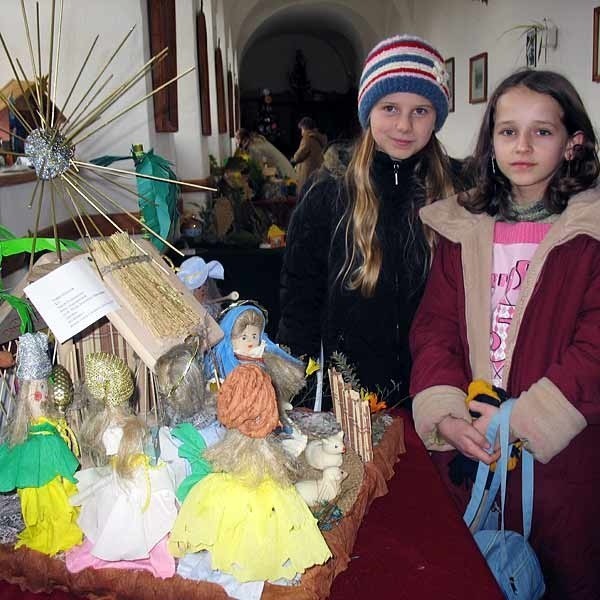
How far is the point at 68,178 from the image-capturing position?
3.39 ft

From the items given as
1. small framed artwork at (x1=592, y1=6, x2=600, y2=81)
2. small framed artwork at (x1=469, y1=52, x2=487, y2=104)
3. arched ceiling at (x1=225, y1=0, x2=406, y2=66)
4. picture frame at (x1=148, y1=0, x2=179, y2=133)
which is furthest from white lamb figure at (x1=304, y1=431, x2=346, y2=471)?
arched ceiling at (x1=225, y1=0, x2=406, y2=66)

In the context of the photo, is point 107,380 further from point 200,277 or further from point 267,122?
point 267,122

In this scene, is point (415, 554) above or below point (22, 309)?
below

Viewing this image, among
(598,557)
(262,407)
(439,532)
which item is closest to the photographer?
(262,407)

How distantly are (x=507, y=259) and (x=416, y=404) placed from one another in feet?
1.19

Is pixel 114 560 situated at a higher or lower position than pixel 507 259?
lower

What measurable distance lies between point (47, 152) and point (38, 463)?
0.49 meters

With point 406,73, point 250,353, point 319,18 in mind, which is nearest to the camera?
point 250,353

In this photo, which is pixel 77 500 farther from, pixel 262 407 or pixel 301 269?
pixel 301 269

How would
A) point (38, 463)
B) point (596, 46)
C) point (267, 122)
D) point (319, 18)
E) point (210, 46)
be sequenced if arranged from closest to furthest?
point (38, 463) < point (596, 46) < point (210, 46) < point (319, 18) < point (267, 122)

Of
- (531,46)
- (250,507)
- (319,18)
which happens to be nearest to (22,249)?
(250,507)

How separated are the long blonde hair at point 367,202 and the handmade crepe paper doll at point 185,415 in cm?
60

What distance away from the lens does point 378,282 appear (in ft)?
5.06

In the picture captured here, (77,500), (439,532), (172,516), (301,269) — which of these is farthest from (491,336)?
(77,500)
